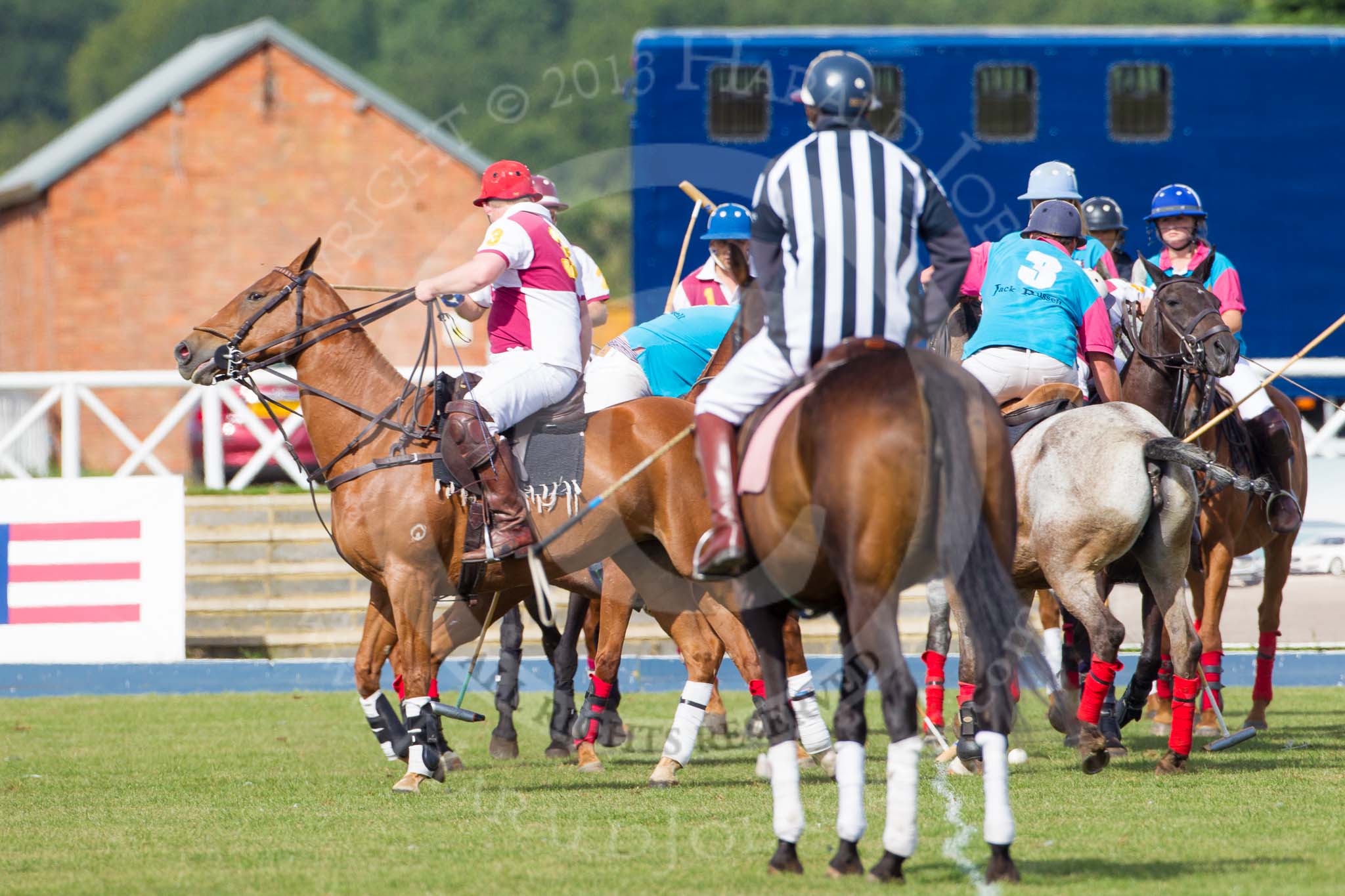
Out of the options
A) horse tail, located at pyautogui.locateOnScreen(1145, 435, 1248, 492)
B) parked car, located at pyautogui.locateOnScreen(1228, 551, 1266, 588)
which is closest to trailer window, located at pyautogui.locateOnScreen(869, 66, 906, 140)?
parked car, located at pyautogui.locateOnScreen(1228, 551, 1266, 588)

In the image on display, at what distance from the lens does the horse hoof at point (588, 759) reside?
9.01 m

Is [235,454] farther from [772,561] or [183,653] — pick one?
[772,561]

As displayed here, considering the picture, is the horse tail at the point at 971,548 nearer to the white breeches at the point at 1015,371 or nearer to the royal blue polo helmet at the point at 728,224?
the white breeches at the point at 1015,371

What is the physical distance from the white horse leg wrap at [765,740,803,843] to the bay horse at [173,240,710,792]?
7.27 feet

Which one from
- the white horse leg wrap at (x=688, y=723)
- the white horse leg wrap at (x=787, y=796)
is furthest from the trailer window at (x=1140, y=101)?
the white horse leg wrap at (x=787, y=796)

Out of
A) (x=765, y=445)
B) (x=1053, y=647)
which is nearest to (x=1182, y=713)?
(x=1053, y=647)

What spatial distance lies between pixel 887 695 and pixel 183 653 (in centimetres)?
880

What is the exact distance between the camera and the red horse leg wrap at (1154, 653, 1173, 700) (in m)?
10.1

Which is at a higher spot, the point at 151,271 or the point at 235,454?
the point at 151,271

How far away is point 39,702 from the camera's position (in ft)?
40.9

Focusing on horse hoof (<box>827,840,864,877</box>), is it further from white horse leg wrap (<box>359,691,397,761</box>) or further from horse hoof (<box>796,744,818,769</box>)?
white horse leg wrap (<box>359,691,397,761</box>)

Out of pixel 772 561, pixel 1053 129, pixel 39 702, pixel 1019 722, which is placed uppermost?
pixel 1053 129

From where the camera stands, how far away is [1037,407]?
885 centimetres

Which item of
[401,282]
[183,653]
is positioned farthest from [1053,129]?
[401,282]
